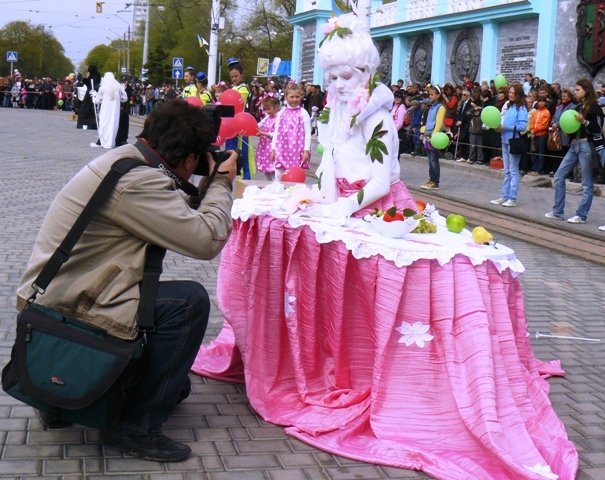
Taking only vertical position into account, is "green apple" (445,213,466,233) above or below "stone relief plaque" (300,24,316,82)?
below

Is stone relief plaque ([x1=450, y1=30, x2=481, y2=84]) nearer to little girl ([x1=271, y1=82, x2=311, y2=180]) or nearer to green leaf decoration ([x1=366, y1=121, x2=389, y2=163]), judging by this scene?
little girl ([x1=271, y1=82, x2=311, y2=180])

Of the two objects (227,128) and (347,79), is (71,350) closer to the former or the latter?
(347,79)

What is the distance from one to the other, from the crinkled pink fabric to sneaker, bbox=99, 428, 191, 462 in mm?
611

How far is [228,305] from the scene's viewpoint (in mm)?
4461

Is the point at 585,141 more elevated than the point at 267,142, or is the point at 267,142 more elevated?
the point at 585,141

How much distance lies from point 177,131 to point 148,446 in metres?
1.28

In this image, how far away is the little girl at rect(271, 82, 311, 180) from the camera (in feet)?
32.7

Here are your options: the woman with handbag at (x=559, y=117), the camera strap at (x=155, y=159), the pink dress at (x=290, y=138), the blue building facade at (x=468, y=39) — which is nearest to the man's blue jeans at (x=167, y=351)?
the camera strap at (x=155, y=159)

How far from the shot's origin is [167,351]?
3.48 meters

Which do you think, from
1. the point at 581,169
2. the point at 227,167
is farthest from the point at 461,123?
the point at 227,167

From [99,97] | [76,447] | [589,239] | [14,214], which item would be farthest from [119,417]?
[99,97]

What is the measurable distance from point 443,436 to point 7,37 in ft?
321

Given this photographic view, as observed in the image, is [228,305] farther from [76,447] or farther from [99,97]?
[99,97]

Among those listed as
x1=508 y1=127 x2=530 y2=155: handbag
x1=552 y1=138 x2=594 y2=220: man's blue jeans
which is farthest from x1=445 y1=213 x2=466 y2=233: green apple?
x1=508 y1=127 x2=530 y2=155: handbag
